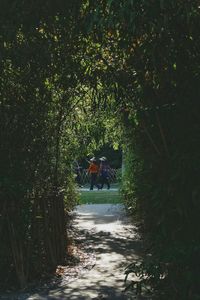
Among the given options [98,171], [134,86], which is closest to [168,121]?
[134,86]

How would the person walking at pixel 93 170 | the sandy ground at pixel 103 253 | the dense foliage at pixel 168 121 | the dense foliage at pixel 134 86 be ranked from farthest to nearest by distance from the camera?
the person walking at pixel 93 170 < the sandy ground at pixel 103 253 < the dense foliage at pixel 168 121 < the dense foliage at pixel 134 86

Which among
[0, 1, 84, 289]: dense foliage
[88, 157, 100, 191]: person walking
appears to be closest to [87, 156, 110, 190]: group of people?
[88, 157, 100, 191]: person walking

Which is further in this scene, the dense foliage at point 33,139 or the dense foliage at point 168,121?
the dense foliage at point 33,139

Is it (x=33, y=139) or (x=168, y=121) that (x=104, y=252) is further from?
(x=168, y=121)

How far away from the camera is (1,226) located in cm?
719

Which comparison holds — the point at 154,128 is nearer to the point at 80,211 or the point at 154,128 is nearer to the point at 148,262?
the point at 148,262

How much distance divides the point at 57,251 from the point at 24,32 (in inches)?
160

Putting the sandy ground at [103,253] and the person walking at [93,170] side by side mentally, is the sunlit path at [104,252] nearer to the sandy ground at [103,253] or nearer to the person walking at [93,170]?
the sandy ground at [103,253]

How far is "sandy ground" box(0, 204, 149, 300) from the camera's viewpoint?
696cm

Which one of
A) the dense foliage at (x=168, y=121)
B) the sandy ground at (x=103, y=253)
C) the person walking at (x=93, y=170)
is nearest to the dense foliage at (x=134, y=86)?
the dense foliage at (x=168, y=121)

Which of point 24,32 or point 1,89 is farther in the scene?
point 1,89

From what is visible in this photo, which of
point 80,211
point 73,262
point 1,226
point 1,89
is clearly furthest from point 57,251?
point 80,211

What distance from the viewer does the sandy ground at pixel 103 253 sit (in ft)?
22.8

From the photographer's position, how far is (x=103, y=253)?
32.6ft
